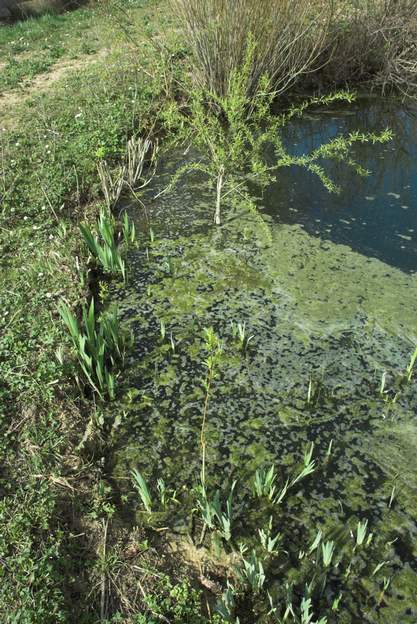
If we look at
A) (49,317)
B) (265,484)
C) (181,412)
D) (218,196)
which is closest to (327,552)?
(265,484)

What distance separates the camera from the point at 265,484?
2461 mm

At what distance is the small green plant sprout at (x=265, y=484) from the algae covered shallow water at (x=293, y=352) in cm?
9

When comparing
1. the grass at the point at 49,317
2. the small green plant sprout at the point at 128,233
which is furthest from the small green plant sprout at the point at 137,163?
the small green plant sprout at the point at 128,233

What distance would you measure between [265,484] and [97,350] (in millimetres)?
1204

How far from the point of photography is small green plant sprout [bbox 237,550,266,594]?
2.09 metres

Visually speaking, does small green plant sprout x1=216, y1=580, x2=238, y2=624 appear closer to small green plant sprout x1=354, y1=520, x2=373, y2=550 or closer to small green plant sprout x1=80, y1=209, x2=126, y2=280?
small green plant sprout x1=354, y1=520, x2=373, y2=550

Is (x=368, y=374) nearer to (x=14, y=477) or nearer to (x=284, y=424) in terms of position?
(x=284, y=424)

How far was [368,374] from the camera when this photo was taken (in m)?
3.19

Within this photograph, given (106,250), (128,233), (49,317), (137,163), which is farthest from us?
(137,163)

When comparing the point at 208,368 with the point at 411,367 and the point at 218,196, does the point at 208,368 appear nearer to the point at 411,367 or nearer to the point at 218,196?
the point at 411,367

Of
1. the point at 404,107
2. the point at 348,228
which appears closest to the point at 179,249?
the point at 348,228

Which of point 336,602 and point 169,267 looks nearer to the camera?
point 336,602

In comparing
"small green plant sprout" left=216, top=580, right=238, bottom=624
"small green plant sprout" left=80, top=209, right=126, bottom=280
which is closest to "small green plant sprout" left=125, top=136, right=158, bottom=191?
"small green plant sprout" left=80, top=209, right=126, bottom=280

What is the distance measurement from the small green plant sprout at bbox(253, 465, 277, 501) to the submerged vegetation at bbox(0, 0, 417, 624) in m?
0.01
